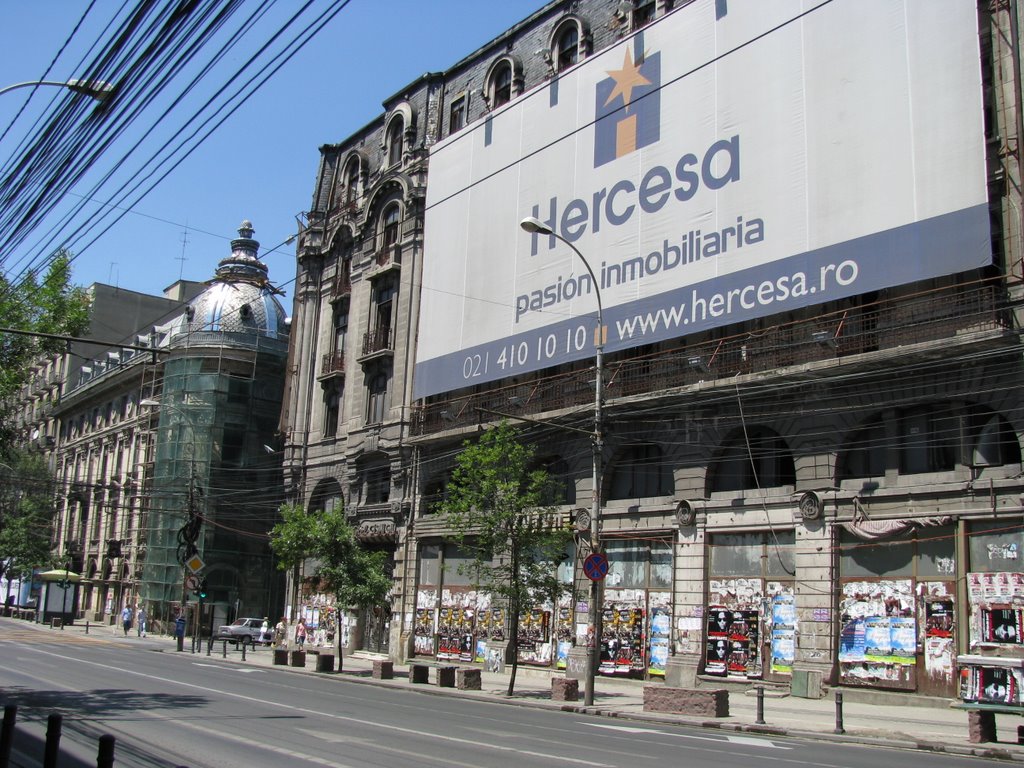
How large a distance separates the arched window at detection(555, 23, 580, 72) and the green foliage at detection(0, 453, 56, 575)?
51.6 m

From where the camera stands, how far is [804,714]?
22.5 meters

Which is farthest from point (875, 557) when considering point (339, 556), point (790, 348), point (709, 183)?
point (339, 556)

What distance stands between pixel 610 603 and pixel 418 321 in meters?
16.4

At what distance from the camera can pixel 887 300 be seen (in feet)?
80.3

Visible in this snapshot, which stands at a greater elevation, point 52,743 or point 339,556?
point 339,556

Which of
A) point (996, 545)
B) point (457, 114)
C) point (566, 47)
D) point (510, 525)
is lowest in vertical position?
point (996, 545)

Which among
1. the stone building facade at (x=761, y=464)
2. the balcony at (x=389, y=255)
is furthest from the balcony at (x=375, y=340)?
the balcony at (x=389, y=255)

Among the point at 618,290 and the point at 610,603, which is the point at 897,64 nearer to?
the point at 618,290

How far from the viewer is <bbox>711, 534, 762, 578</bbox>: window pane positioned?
2806cm

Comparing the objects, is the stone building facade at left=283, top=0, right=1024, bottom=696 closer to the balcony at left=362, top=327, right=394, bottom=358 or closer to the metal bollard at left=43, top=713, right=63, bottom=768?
the balcony at left=362, top=327, right=394, bottom=358

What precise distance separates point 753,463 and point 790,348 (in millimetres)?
3491

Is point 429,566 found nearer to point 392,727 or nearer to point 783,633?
point 783,633

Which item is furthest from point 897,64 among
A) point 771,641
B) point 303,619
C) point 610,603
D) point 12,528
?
point 12,528

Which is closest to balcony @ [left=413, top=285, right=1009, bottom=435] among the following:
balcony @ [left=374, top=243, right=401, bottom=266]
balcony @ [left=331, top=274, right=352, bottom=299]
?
balcony @ [left=374, top=243, right=401, bottom=266]
